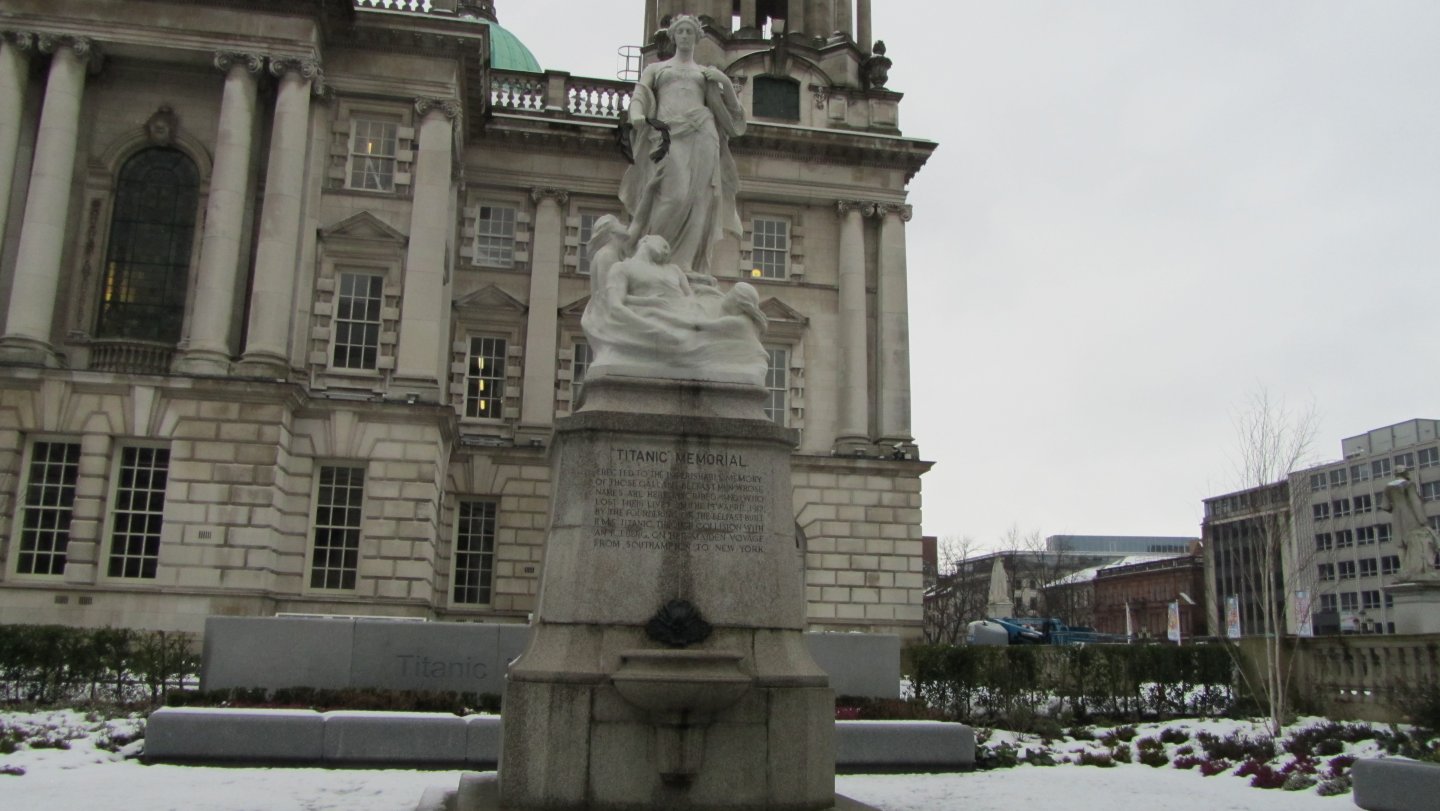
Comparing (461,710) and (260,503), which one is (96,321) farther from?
(461,710)

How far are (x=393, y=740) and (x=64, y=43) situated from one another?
25.0 meters

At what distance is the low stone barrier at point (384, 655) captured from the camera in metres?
15.1

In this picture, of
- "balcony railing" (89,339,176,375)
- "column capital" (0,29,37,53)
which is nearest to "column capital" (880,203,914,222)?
"balcony railing" (89,339,176,375)

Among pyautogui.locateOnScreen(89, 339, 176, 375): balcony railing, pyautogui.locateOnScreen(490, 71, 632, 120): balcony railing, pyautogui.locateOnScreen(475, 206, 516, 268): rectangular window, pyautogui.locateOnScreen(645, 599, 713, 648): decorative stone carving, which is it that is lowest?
pyautogui.locateOnScreen(645, 599, 713, 648): decorative stone carving

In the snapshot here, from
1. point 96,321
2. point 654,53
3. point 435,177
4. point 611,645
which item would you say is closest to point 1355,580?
point 654,53

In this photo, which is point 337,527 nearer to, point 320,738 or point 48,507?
point 48,507

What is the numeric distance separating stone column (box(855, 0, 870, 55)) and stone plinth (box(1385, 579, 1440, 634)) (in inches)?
1054

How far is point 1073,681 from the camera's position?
20.6 meters

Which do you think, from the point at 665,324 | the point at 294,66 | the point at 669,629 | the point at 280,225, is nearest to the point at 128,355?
the point at 280,225

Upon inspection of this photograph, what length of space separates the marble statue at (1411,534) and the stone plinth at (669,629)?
2378cm

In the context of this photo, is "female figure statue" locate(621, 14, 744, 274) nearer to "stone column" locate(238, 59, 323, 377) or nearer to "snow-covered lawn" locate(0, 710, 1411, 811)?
"snow-covered lawn" locate(0, 710, 1411, 811)

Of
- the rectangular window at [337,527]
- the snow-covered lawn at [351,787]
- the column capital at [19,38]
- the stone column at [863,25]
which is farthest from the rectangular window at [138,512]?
the stone column at [863,25]

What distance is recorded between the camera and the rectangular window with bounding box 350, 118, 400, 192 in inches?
1258

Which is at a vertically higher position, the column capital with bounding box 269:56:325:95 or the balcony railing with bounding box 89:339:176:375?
the column capital with bounding box 269:56:325:95
